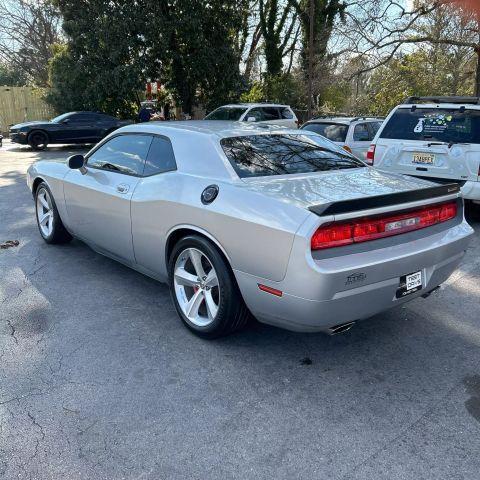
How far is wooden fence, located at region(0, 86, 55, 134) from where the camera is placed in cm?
2684

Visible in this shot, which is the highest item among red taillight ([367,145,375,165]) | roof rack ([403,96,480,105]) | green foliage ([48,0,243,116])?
green foliage ([48,0,243,116])

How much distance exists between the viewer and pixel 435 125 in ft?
21.5

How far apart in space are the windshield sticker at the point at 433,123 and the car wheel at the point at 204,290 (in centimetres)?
455

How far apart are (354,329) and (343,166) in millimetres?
1366

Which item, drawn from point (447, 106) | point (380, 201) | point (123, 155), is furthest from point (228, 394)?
point (447, 106)

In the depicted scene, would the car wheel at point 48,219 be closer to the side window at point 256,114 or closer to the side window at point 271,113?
the side window at point 256,114

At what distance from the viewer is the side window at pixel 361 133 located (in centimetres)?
945

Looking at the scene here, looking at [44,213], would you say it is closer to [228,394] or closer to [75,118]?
[228,394]

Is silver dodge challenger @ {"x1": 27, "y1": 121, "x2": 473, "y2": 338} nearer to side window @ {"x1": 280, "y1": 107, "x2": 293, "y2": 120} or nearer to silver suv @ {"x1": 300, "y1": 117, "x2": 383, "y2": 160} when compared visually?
silver suv @ {"x1": 300, "y1": 117, "x2": 383, "y2": 160}

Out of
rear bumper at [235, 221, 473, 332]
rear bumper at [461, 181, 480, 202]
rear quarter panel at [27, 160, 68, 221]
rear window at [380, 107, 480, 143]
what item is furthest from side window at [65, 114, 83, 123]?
rear bumper at [235, 221, 473, 332]

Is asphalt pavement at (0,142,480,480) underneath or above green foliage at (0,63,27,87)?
underneath

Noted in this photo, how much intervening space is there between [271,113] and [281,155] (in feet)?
37.1

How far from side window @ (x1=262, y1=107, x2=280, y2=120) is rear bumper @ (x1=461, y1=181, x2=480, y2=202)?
8.96 m

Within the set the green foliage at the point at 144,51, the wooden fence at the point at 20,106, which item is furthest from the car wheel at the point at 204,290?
the wooden fence at the point at 20,106
